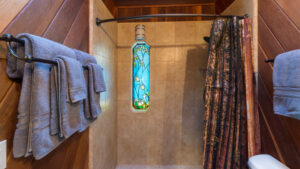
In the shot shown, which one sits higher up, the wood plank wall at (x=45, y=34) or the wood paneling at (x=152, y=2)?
the wood paneling at (x=152, y=2)

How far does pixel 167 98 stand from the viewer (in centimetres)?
218

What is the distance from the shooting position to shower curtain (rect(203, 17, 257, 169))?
1.29m

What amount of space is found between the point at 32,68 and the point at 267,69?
5.81 ft

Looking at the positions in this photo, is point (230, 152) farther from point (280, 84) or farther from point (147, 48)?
point (147, 48)

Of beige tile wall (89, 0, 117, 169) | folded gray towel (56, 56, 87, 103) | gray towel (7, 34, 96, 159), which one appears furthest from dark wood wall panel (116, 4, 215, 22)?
gray towel (7, 34, 96, 159)

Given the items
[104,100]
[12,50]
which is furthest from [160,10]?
[12,50]

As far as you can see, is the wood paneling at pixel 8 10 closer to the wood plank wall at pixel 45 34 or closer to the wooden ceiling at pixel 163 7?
the wood plank wall at pixel 45 34

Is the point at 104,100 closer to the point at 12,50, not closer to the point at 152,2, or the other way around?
the point at 12,50

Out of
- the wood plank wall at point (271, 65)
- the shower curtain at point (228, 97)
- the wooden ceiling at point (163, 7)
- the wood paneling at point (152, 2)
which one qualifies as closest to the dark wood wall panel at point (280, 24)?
the wood plank wall at point (271, 65)

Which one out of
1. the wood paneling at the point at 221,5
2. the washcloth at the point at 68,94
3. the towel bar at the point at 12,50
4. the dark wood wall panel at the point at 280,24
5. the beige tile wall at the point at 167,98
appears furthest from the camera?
the beige tile wall at the point at 167,98

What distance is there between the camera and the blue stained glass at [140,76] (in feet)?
7.32

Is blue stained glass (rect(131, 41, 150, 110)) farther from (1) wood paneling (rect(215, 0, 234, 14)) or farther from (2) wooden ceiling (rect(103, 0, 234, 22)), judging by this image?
(1) wood paneling (rect(215, 0, 234, 14))

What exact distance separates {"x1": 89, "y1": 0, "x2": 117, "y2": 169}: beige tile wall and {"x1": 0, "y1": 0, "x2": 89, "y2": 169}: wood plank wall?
84 millimetres

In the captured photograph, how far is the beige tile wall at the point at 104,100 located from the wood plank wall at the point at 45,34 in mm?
84
